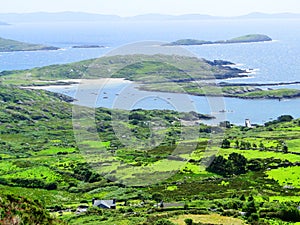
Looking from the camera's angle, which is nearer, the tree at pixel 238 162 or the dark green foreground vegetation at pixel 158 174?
the dark green foreground vegetation at pixel 158 174

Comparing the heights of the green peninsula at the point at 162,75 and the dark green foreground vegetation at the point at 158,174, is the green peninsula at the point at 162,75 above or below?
above

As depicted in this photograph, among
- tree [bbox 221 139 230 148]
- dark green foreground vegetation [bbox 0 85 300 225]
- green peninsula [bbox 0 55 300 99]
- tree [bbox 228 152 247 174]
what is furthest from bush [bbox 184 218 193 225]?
green peninsula [bbox 0 55 300 99]

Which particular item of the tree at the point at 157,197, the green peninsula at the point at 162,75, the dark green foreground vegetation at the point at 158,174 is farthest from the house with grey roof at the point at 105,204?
the green peninsula at the point at 162,75

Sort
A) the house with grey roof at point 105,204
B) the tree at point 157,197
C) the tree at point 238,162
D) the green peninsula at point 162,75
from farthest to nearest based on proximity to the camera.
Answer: the green peninsula at point 162,75 → the tree at point 238,162 → the tree at point 157,197 → the house with grey roof at point 105,204

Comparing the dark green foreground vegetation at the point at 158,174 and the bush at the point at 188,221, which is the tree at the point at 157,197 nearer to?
the dark green foreground vegetation at the point at 158,174

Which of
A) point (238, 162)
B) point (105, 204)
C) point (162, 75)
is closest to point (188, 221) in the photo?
point (105, 204)

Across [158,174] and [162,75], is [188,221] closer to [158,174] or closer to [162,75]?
[158,174]

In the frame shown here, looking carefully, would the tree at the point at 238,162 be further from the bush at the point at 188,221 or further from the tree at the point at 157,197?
the bush at the point at 188,221

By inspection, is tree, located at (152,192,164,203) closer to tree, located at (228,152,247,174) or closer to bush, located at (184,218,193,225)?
bush, located at (184,218,193,225)

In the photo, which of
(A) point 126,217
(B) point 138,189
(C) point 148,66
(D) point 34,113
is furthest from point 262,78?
(A) point 126,217

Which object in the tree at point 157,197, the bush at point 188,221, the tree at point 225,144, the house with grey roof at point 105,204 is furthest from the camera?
the tree at point 225,144
